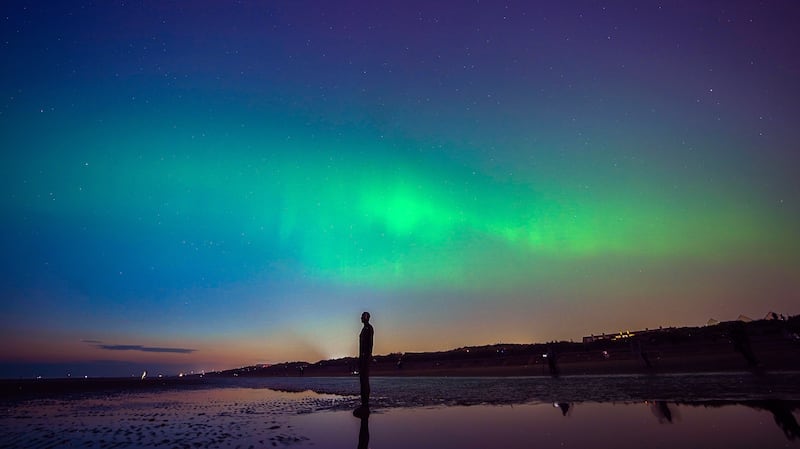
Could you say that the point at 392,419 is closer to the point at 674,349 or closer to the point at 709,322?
the point at 674,349

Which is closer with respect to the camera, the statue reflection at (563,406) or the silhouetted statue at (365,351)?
the statue reflection at (563,406)

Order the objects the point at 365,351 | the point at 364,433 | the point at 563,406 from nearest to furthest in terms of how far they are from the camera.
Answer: the point at 364,433 < the point at 563,406 < the point at 365,351

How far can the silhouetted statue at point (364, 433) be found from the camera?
352 inches

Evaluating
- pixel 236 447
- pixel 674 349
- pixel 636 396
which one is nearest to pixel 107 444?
pixel 236 447

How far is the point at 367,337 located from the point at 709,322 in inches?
4405

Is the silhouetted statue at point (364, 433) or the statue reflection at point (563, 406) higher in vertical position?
the statue reflection at point (563, 406)

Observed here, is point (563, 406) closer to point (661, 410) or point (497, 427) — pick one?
point (661, 410)

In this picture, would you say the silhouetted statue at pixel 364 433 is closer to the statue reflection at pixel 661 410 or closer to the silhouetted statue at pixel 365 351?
the silhouetted statue at pixel 365 351

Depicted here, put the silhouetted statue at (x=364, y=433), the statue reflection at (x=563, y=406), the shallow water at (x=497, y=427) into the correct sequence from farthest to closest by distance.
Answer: the statue reflection at (x=563, y=406), the silhouetted statue at (x=364, y=433), the shallow water at (x=497, y=427)

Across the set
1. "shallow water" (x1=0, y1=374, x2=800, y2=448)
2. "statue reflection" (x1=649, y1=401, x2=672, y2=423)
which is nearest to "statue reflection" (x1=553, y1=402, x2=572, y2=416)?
"shallow water" (x1=0, y1=374, x2=800, y2=448)

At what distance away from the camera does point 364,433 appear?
10.6 meters

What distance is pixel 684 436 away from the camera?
8203 mm

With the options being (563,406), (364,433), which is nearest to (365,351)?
(364,433)

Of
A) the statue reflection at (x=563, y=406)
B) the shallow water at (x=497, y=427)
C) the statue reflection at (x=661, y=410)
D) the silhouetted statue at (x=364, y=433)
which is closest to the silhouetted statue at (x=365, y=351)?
the shallow water at (x=497, y=427)
